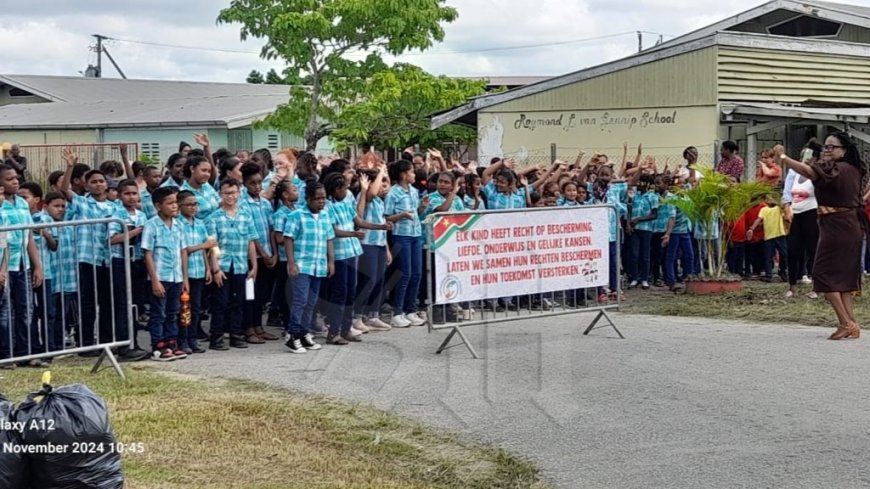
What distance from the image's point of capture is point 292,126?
28.6 m

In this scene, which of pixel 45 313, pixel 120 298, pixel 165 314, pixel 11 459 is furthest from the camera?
pixel 120 298

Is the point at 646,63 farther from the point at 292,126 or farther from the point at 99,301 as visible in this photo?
the point at 99,301

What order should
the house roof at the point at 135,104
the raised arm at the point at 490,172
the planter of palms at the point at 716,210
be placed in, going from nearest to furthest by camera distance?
the raised arm at the point at 490,172
the planter of palms at the point at 716,210
the house roof at the point at 135,104

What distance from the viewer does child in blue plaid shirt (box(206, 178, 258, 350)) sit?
10.4 meters

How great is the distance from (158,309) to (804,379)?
550cm

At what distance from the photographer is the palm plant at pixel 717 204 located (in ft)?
47.2

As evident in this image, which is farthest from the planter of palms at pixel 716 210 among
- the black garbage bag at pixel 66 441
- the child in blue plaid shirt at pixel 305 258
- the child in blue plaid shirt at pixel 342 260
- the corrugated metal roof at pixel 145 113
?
the corrugated metal roof at pixel 145 113

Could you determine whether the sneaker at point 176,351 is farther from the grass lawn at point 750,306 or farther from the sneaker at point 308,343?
the grass lawn at point 750,306

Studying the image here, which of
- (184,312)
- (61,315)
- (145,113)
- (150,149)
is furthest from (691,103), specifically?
(145,113)

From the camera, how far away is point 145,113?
38438mm

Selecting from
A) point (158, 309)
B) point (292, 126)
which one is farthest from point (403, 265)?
point (292, 126)

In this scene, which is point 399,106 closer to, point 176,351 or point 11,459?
point 176,351

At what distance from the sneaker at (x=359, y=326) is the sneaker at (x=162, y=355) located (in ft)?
6.75

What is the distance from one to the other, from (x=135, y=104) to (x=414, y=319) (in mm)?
32712
